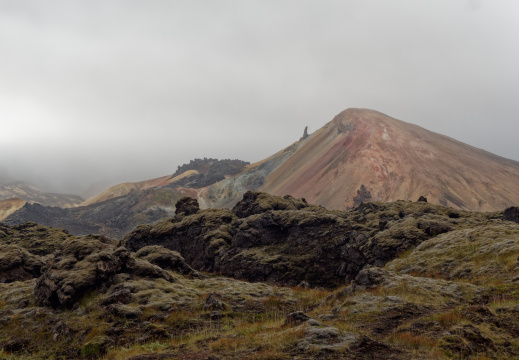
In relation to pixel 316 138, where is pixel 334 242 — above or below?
below

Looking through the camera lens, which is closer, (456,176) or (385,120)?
(456,176)

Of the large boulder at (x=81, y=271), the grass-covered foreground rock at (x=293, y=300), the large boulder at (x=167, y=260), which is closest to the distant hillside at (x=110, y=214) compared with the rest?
the large boulder at (x=167, y=260)

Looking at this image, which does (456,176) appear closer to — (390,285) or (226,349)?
(390,285)

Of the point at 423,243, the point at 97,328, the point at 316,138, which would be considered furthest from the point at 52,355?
the point at 316,138

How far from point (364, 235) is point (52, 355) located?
94.1 ft

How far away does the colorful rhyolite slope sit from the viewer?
99562 millimetres

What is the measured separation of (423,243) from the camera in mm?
28656

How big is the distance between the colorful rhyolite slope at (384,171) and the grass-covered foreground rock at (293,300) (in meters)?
67.3

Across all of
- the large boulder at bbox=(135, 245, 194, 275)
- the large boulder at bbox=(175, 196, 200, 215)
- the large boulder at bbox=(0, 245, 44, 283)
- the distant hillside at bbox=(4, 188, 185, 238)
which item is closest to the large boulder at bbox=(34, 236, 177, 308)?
the large boulder at bbox=(135, 245, 194, 275)

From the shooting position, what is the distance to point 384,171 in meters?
113

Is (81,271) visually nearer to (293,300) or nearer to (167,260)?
(167,260)

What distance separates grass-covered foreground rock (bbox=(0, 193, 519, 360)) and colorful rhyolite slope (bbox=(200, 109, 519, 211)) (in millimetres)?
67313

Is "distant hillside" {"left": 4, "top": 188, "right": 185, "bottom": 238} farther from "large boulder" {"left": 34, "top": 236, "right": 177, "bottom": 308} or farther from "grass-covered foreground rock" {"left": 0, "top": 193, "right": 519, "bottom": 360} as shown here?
"large boulder" {"left": 34, "top": 236, "right": 177, "bottom": 308}

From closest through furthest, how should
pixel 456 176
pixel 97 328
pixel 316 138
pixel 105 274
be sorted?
1. pixel 97 328
2. pixel 105 274
3. pixel 456 176
4. pixel 316 138
